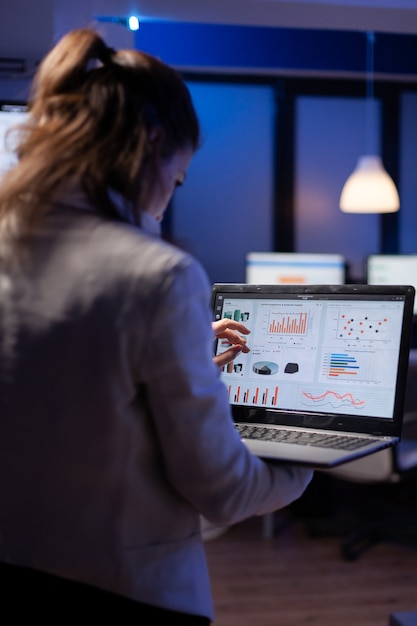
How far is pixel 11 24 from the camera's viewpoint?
9.46ft

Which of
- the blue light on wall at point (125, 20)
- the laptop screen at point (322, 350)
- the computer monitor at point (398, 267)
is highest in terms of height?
the blue light on wall at point (125, 20)

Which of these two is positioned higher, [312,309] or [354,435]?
[312,309]

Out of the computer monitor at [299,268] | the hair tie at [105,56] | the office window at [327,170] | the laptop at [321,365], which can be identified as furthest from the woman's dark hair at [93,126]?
the office window at [327,170]

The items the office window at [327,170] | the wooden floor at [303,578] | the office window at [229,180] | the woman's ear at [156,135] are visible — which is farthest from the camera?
the office window at [327,170]

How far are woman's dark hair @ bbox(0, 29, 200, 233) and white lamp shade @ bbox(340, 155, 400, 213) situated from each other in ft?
13.3

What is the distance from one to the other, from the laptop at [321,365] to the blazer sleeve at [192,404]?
287 millimetres

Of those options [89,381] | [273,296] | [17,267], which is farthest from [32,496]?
[273,296]

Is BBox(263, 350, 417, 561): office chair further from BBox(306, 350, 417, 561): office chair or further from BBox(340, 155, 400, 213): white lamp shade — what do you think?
BBox(340, 155, 400, 213): white lamp shade

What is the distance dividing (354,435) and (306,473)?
0.89ft

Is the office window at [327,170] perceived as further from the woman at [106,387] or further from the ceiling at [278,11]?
the woman at [106,387]

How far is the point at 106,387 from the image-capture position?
89 centimetres

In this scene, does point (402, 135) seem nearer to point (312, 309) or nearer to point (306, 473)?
point (312, 309)

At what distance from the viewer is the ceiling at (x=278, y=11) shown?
396 cm

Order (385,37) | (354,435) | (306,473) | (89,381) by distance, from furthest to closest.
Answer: (385,37) → (354,435) → (306,473) → (89,381)
